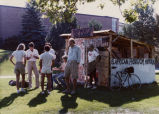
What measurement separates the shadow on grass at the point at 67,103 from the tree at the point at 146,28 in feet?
103

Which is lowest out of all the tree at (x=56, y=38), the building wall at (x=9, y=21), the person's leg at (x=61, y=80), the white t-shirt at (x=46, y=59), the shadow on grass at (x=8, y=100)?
the shadow on grass at (x=8, y=100)

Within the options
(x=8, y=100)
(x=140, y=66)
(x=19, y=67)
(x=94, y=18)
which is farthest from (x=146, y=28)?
(x=8, y=100)

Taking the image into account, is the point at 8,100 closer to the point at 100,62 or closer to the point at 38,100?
the point at 38,100

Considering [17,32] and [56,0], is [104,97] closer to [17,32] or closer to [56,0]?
[56,0]

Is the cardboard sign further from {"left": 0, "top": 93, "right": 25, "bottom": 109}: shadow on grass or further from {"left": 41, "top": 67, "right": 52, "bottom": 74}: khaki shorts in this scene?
{"left": 0, "top": 93, "right": 25, "bottom": 109}: shadow on grass

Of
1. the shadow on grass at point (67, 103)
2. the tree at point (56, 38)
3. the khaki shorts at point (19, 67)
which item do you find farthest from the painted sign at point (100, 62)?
the tree at point (56, 38)

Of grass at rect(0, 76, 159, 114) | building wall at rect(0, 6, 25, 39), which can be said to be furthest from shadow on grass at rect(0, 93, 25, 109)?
building wall at rect(0, 6, 25, 39)

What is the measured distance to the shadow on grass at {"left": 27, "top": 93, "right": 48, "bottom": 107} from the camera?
7338 millimetres

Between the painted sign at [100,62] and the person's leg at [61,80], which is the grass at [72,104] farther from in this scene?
the painted sign at [100,62]

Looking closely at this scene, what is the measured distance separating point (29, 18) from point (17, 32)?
11424 millimetres

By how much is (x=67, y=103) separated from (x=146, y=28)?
33.3 metres

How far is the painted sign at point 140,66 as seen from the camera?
11.5 meters

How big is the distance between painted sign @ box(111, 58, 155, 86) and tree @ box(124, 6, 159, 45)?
2473cm

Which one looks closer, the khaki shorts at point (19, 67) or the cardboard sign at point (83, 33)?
the khaki shorts at point (19, 67)
